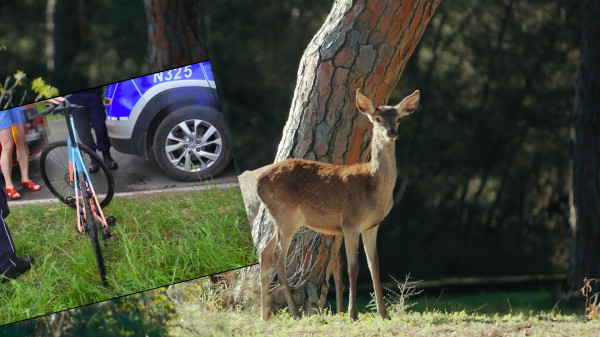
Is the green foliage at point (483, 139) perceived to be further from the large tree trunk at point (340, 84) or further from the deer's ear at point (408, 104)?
the deer's ear at point (408, 104)

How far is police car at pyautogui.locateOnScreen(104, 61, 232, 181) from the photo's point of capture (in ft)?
13.5

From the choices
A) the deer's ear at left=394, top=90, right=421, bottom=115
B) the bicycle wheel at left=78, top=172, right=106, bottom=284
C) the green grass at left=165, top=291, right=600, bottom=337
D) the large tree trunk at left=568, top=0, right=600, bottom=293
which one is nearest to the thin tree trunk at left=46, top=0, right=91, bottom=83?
the large tree trunk at left=568, top=0, right=600, bottom=293

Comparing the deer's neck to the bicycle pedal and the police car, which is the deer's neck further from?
the bicycle pedal

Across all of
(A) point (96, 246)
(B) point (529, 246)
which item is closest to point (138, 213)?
(A) point (96, 246)

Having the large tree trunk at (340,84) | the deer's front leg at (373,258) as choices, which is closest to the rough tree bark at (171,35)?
the large tree trunk at (340,84)

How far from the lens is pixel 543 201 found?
12.2 m

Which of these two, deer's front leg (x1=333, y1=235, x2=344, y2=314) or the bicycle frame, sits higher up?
the bicycle frame

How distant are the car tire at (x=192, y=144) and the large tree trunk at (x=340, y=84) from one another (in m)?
0.37

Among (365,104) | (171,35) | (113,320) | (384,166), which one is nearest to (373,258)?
(384,166)

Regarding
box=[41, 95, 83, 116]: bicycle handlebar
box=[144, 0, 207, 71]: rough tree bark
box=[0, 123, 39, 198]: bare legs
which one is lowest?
box=[0, 123, 39, 198]: bare legs

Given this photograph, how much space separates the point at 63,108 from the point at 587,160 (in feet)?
23.8

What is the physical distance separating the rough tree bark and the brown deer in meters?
5.83

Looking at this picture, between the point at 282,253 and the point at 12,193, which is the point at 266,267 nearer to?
Answer: the point at 282,253

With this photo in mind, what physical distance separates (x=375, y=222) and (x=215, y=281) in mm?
1543
